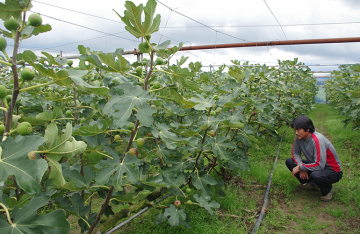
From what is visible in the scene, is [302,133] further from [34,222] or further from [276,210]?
[34,222]

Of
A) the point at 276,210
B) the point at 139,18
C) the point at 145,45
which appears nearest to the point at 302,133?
the point at 276,210

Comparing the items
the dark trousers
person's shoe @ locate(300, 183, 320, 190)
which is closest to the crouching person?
the dark trousers

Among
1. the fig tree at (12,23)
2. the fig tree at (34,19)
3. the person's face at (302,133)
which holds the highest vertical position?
the fig tree at (34,19)

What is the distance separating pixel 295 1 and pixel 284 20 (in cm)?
141

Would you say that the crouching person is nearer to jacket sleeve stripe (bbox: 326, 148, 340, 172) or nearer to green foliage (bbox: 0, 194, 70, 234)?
jacket sleeve stripe (bbox: 326, 148, 340, 172)

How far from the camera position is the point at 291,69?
630 cm

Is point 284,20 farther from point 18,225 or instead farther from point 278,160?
point 18,225

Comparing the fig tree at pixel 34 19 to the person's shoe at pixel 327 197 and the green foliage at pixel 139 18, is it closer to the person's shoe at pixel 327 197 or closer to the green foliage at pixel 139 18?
the green foliage at pixel 139 18

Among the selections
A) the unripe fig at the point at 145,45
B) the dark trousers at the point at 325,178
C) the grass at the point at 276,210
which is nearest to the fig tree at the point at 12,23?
the unripe fig at the point at 145,45

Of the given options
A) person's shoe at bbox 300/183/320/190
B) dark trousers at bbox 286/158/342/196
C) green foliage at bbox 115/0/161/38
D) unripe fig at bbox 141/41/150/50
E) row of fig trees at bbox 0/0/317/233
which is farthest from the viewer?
person's shoe at bbox 300/183/320/190

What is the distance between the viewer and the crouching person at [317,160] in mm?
3162

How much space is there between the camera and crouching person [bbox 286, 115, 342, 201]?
3.16 m

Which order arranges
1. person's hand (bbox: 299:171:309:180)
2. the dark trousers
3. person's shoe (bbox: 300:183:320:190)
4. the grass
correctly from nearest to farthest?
the grass < the dark trousers < person's hand (bbox: 299:171:309:180) < person's shoe (bbox: 300:183:320:190)

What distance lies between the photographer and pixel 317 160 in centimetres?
319
